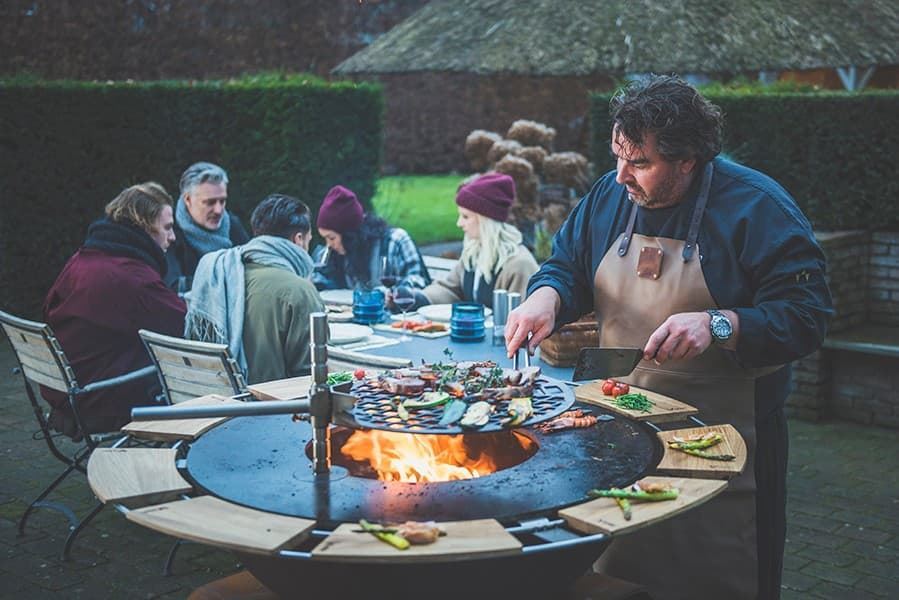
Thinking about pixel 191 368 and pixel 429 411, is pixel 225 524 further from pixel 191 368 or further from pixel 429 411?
pixel 191 368

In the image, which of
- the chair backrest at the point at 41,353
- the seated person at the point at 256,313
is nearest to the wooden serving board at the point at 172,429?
the seated person at the point at 256,313

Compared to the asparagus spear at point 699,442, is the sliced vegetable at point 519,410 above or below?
above

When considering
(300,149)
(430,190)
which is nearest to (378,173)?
(300,149)

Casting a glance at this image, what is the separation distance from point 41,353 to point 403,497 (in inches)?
123

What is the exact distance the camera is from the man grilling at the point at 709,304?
3.30 metres

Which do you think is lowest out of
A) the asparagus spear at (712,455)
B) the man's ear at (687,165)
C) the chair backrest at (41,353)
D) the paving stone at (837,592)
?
the paving stone at (837,592)

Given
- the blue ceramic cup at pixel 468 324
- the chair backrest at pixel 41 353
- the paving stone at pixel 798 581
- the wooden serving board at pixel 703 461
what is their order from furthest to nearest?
1. the blue ceramic cup at pixel 468 324
2. the chair backrest at pixel 41 353
3. the paving stone at pixel 798 581
4. the wooden serving board at pixel 703 461

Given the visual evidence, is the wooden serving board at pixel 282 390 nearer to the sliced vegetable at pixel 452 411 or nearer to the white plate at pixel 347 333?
the sliced vegetable at pixel 452 411

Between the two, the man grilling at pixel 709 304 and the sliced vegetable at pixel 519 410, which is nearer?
the sliced vegetable at pixel 519 410

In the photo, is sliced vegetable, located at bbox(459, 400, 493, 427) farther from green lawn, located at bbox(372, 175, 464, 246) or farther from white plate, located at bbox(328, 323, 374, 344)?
green lawn, located at bbox(372, 175, 464, 246)

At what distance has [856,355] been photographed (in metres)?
7.48

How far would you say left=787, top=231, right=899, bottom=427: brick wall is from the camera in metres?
7.43

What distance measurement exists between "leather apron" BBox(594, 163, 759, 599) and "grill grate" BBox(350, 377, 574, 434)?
0.37 meters

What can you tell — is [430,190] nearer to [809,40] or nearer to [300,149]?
[809,40]
